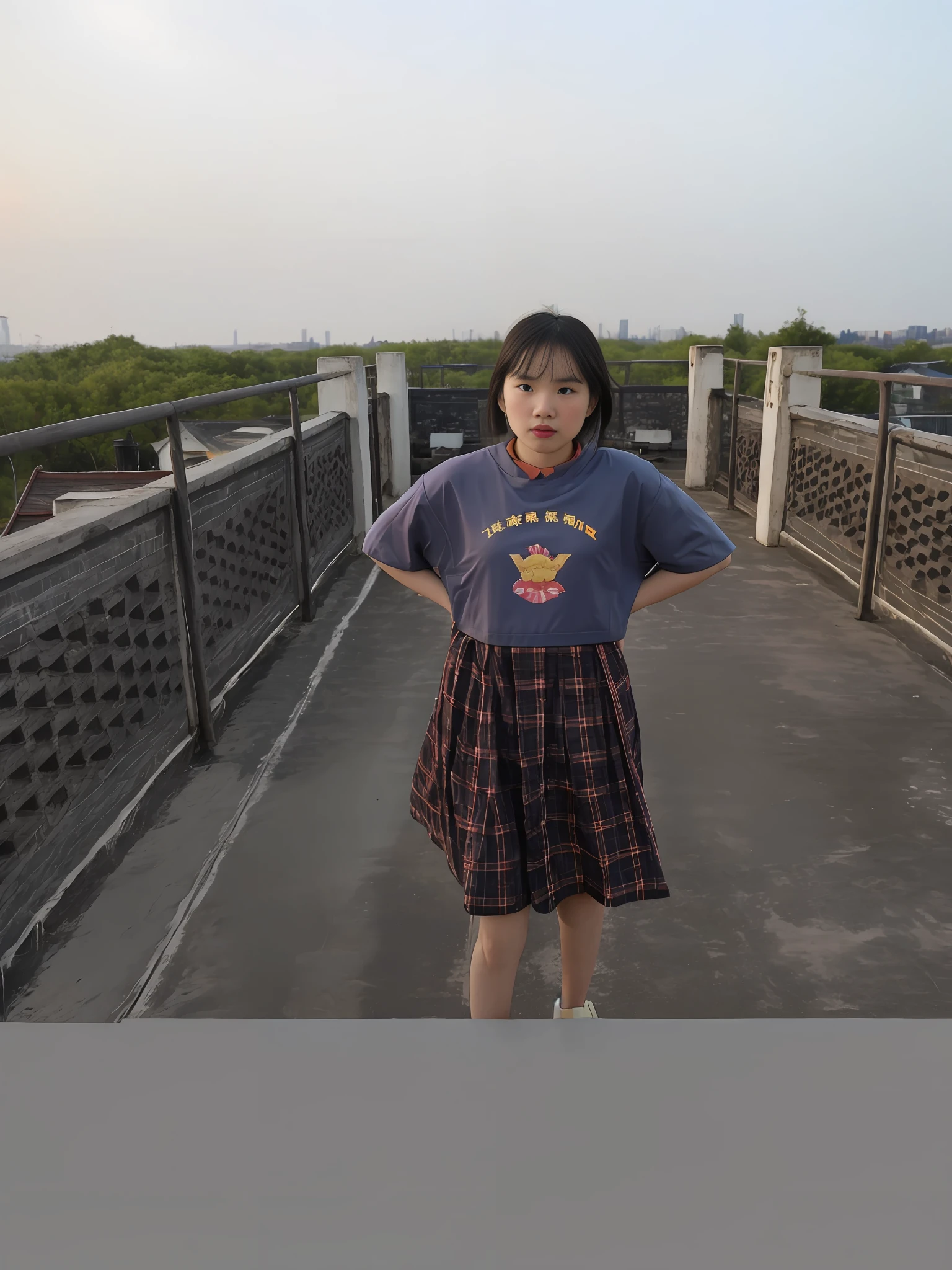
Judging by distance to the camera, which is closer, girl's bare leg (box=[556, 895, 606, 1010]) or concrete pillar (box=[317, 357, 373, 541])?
girl's bare leg (box=[556, 895, 606, 1010])

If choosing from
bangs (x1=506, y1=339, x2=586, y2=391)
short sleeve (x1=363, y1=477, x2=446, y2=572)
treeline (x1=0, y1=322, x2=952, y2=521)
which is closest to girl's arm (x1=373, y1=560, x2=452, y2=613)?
short sleeve (x1=363, y1=477, x2=446, y2=572)

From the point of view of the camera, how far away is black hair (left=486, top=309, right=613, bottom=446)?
1285 mm

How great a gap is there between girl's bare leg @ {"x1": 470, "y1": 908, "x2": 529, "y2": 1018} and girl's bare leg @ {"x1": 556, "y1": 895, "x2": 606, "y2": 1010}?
A: 9cm

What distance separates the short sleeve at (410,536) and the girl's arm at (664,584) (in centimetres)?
32

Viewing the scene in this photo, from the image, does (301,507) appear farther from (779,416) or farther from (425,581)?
(779,416)

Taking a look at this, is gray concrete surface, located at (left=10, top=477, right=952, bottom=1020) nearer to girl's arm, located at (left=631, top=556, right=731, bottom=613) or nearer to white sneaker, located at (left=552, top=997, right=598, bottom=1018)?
white sneaker, located at (left=552, top=997, right=598, bottom=1018)

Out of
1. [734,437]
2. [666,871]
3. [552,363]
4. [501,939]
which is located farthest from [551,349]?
[734,437]

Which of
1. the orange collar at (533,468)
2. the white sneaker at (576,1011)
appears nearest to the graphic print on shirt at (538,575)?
the orange collar at (533,468)

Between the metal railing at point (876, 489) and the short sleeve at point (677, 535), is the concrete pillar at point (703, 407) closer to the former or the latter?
the metal railing at point (876, 489)

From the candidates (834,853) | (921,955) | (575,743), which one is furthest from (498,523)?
(834,853)

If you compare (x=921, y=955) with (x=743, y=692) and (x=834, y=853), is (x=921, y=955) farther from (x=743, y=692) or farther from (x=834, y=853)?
(x=743, y=692)

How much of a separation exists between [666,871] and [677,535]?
1.13 metres
